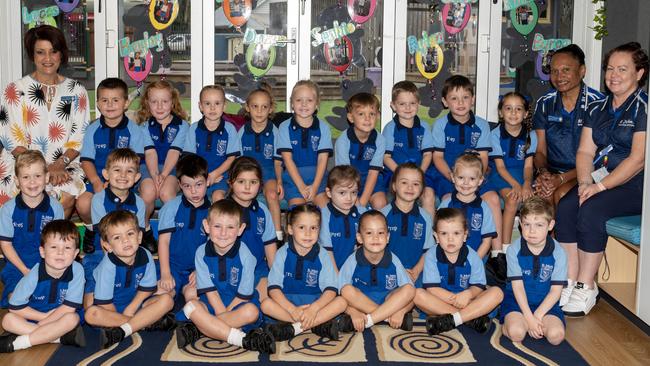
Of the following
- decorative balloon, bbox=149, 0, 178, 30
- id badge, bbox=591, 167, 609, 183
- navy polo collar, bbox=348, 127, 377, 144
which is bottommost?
id badge, bbox=591, 167, 609, 183

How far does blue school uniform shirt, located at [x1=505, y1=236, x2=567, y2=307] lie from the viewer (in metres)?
3.64

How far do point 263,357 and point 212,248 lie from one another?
1.91ft

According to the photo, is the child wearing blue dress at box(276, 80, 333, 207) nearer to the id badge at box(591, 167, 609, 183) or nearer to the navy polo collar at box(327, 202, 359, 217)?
the navy polo collar at box(327, 202, 359, 217)

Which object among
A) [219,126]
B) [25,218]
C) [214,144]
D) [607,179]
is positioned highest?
[219,126]

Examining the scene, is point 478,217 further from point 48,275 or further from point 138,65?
point 138,65

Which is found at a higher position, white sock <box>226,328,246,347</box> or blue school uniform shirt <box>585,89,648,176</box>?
blue school uniform shirt <box>585,89,648,176</box>

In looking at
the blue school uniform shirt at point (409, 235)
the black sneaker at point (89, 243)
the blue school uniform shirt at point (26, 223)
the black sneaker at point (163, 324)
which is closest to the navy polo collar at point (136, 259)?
the black sneaker at point (163, 324)

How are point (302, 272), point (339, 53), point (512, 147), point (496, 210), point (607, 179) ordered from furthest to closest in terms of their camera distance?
point (339, 53) < point (512, 147) < point (496, 210) < point (607, 179) < point (302, 272)

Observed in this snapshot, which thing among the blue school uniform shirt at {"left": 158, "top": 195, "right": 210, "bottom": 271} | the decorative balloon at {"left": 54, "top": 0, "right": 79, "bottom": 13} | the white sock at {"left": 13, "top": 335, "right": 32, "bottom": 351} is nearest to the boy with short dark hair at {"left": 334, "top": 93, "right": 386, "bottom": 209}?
the blue school uniform shirt at {"left": 158, "top": 195, "right": 210, "bottom": 271}

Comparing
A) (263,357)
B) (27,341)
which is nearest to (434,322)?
(263,357)

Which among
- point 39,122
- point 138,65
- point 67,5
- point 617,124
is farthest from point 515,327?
point 67,5

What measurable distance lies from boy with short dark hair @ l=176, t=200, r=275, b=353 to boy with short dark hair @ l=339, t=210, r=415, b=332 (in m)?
0.42

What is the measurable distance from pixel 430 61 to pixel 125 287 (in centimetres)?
326

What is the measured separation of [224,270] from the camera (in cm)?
363
